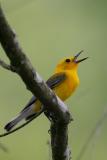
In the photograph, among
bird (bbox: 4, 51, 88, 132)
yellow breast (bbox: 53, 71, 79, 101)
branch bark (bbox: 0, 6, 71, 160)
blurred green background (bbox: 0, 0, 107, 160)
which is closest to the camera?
branch bark (bbox: 0, 6, 71, 160)

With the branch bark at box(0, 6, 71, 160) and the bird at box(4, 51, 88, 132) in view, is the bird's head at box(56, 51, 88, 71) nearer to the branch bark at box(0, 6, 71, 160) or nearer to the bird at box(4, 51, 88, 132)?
the bird at box(4, 51, 88, 132)

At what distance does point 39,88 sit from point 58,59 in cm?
450

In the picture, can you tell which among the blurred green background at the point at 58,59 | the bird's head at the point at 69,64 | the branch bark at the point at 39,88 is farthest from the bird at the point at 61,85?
the branch bark at the point at 39,88

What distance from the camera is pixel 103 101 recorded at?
7.27m

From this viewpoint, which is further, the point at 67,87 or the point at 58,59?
the point at 58,59

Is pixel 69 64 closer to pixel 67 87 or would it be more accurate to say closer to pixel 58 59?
pixel 67 87

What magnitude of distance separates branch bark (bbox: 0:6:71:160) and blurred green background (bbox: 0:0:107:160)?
6.50 ft

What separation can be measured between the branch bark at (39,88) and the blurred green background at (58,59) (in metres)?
1.98

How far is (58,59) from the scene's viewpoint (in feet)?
25.7

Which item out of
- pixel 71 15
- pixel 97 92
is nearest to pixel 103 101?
pixel 97 92

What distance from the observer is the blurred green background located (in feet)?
22.5

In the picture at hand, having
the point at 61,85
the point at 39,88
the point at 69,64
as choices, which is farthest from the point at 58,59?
the point at 39,88

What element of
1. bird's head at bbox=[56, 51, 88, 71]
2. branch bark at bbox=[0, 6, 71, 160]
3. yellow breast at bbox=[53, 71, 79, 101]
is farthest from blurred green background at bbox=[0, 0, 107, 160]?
branch bark at bbox=[0, 6, 71, 160]

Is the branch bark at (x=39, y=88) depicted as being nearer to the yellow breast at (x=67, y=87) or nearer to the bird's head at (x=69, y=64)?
the yellow breast at (x=67, y=87)
